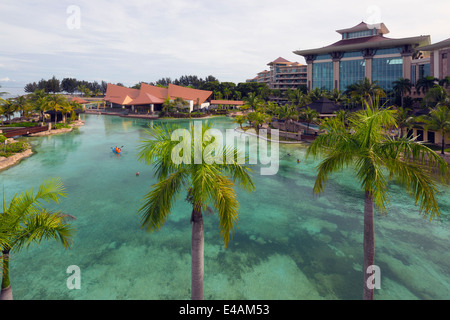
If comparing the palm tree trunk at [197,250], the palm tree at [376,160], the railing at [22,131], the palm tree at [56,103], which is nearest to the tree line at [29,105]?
the palm tree at [56,103]

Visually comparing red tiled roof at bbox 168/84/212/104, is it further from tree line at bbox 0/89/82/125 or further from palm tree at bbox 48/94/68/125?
tree line at bbox 0/89/82/125

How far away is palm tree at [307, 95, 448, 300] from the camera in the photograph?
6000 mm

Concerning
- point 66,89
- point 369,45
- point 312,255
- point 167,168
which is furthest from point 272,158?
point 66,89

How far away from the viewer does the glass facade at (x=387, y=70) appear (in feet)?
208

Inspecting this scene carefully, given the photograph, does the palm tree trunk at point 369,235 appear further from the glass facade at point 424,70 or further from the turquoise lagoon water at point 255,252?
the glass facade at point 424,70

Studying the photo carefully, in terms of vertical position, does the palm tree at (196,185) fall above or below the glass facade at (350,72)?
below

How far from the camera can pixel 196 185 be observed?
586cm

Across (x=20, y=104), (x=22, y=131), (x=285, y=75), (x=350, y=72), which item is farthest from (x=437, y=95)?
(x=285, y=75)

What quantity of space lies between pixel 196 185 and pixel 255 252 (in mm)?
8137

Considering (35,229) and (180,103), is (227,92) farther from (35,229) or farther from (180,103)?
(35,229)

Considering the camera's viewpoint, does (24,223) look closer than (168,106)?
Yes

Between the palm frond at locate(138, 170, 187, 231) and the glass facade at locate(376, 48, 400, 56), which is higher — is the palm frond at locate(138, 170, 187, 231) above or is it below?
below

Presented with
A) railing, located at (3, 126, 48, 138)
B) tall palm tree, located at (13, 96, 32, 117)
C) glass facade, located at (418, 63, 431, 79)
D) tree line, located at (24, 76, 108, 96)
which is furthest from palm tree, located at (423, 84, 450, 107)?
tree line, located at (24, 76, 108, 96)

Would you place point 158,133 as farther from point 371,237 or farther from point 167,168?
point 371,237
